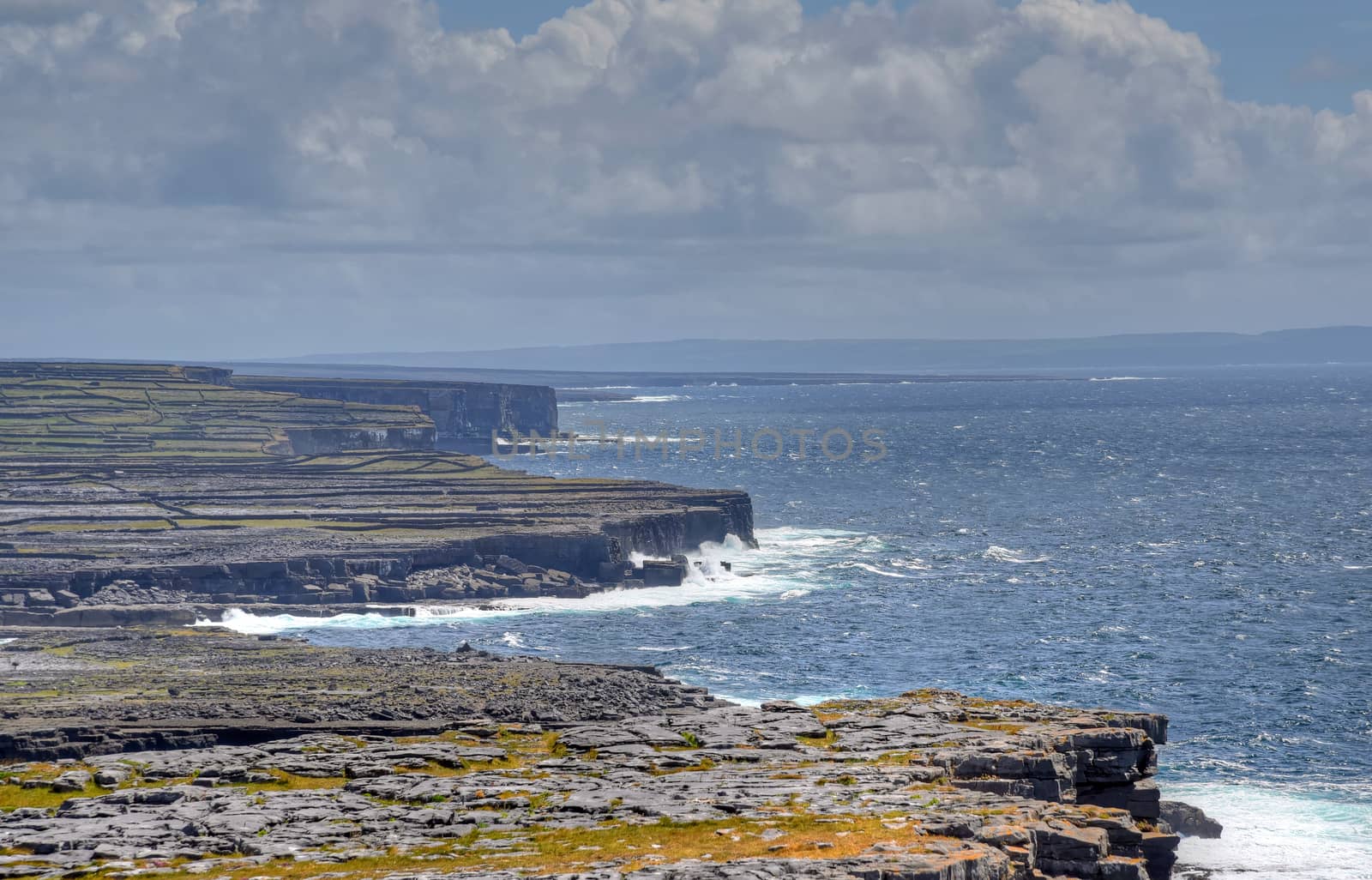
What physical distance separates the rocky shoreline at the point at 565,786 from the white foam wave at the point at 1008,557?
258ft

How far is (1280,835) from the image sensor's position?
3041 inches

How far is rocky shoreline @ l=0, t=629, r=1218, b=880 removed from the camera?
2112 inches

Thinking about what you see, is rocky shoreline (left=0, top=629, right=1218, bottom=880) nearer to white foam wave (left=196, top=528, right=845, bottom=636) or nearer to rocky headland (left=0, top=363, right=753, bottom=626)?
white foam wave (left=196, top=528, right=845, bottom=636)

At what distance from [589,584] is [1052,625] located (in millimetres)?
43175

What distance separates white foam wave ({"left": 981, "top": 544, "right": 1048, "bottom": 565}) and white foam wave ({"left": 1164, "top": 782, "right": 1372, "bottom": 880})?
8259 cm

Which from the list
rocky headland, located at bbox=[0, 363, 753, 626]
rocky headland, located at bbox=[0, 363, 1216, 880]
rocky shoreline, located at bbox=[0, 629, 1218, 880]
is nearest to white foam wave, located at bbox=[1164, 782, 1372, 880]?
rocky headland, located at bbox=[0, 363, 1216, 880]

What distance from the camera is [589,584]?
15500cm

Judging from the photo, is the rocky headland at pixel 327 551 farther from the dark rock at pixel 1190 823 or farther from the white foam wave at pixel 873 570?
the dark rock at pixel 1190 823

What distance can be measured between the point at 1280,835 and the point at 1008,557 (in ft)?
305

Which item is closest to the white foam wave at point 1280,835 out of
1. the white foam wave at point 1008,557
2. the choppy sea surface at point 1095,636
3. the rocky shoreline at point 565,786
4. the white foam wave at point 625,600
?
the choppy sea surface at point 1095,636

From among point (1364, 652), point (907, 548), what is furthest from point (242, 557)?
point (1364, 652)

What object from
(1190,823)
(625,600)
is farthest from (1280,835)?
(625,600)

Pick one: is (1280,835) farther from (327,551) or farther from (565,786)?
(327,551)

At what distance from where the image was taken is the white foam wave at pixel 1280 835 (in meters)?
72.7
